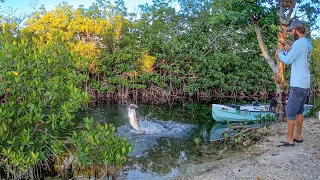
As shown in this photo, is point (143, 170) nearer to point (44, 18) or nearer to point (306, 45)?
point (306, 45)

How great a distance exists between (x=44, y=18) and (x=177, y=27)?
8.58 meters

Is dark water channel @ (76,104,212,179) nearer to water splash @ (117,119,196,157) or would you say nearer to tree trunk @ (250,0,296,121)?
water splash @ (117,119,196,157)

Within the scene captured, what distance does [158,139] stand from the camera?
402 inches

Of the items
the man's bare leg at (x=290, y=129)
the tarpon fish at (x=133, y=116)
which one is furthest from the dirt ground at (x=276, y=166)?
the tarpon fish at (x=133, y=116)

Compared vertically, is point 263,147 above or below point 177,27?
below

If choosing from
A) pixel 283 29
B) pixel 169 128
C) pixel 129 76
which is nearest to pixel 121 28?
pixel 129 76

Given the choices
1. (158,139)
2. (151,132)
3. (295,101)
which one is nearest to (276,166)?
(295,101)

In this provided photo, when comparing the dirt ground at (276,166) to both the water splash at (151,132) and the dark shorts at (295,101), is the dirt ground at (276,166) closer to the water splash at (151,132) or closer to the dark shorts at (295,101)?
the dark shorts at (295,101)

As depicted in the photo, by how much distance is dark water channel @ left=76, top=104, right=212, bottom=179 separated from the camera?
746 cm

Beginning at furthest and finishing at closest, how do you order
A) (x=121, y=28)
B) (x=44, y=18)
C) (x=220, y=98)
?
(x=220, y=98), (x=121, y=28), (x=44, y=18)

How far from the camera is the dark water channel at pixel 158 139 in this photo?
7465 mm

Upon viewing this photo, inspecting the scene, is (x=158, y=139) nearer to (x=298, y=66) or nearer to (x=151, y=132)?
(x=151, y=132)

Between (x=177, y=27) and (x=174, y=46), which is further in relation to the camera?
(x=177, y=27)

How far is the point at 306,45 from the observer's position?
19.4ft
